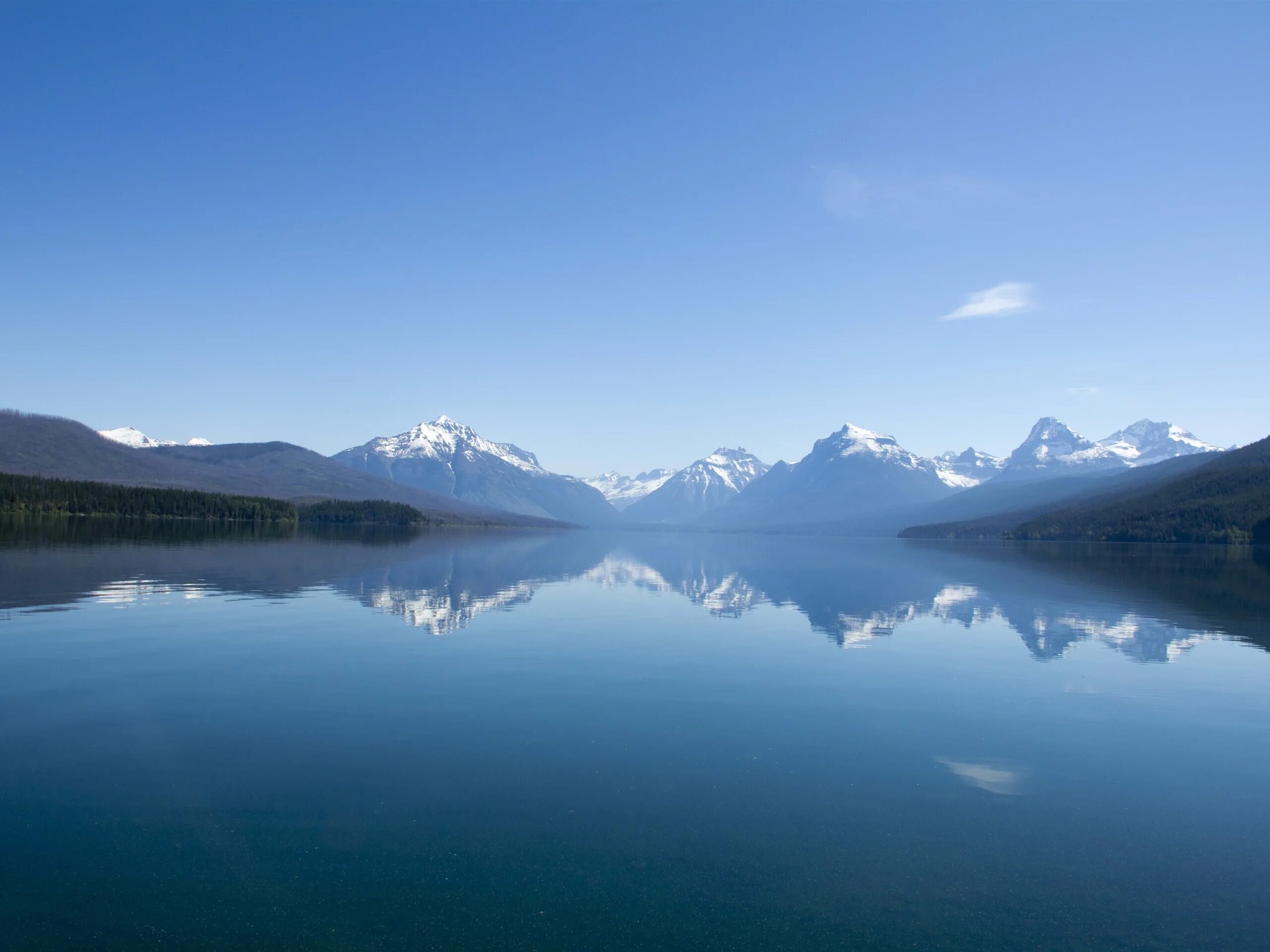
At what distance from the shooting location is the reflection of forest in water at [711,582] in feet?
138

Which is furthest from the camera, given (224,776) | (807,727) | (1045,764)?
(807,727)

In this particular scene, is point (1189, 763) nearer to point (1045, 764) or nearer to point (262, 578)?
point (1045, 764)

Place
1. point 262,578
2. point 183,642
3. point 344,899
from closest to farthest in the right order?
point 344,899, point 183,642, point 262,578

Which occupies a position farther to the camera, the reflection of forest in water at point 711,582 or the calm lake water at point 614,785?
the reflection of forest in water at point 711,582

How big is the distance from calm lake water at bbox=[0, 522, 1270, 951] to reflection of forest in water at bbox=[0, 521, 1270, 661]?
2.94 metres

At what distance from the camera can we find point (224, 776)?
1589 centimetres

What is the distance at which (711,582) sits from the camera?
235 feet

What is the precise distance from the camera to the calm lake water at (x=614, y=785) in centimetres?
1126

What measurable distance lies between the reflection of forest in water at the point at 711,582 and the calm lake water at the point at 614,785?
294 cm

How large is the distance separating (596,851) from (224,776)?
26.4 feet

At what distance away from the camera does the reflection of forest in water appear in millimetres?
42094

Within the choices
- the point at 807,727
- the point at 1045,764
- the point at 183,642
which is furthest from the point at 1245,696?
the point at 183,642

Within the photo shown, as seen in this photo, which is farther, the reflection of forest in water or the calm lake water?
the reflection of forest in water

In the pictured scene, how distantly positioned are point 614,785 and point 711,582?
55870 millimetres
